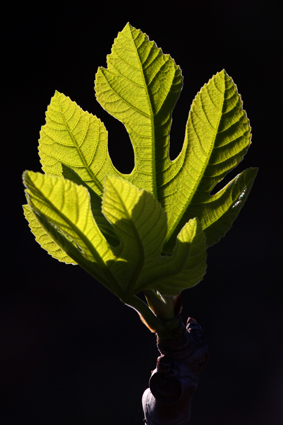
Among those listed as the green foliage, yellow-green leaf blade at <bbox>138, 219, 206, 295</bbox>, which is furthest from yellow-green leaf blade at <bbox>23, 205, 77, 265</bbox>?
yellow-green leaf blade at <bbox>138, 219, 206, 295</bbox>

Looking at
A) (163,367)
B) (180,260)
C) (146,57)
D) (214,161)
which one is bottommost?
(163,367)

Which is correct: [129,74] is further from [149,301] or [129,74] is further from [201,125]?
[149,301]

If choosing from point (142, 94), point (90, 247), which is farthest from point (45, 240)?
point (142, 94)

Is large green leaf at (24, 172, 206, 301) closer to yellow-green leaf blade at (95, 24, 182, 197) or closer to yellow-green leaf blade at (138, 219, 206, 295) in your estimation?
yellow-green leaf blade at (138, 219, 206, 295)

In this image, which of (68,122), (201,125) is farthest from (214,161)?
(68,122)

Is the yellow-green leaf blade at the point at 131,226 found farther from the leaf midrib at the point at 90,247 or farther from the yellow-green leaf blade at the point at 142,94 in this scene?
the yellow-green leaf blade at the point at 142,94

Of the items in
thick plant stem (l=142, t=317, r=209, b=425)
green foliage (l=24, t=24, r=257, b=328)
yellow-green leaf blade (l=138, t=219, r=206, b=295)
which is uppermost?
green foliage (l=24, t=24, r=257, b=328)
